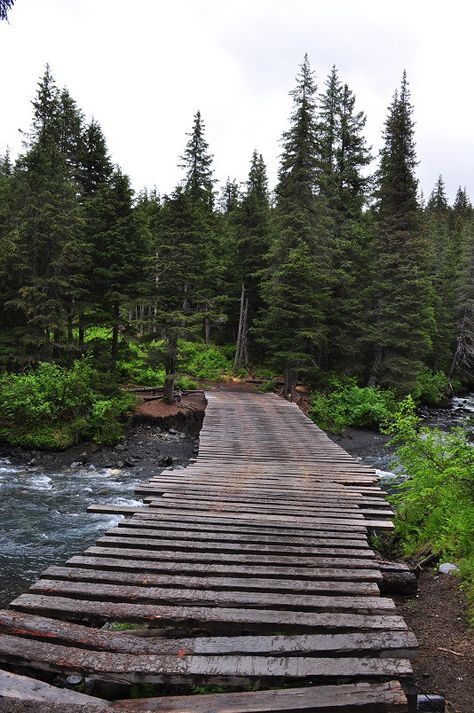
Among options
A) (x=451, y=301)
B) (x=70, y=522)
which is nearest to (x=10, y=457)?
(x=70, y=522)

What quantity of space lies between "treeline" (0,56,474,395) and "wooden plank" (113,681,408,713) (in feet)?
54.0

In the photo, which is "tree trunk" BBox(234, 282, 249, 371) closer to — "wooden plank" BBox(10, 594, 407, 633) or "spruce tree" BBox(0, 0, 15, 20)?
"spruce tree" BBox(0, 0, 15, 20)

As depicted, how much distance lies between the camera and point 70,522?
1058 cm

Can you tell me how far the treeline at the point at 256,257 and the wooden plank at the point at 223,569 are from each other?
1482cm

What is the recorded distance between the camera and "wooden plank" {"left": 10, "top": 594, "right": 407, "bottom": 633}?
121 inches

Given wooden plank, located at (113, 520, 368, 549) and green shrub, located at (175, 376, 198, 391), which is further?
green shrub, located at (175, 376, 198, 391)

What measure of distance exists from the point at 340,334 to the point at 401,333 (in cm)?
348

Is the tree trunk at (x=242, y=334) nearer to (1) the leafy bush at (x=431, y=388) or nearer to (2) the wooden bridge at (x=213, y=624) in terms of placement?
(1) the leafy bush at (x=431, y=388)

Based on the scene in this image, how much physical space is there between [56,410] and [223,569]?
15.1 m

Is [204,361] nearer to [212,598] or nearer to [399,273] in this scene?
[399,273]

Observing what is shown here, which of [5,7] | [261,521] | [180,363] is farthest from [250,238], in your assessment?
[261,521]

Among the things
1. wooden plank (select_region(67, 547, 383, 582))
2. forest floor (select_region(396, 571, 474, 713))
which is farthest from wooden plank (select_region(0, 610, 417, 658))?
forest floor (select_region(396, 571, 474, 713))

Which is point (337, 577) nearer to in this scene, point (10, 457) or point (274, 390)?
point (10, 457)

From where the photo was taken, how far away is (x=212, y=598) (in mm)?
3395
